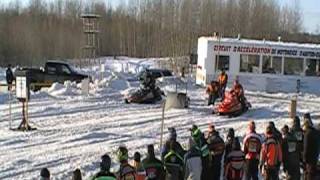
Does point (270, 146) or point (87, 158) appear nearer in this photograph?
point (270, 146)

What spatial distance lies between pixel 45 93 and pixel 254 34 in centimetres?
5561

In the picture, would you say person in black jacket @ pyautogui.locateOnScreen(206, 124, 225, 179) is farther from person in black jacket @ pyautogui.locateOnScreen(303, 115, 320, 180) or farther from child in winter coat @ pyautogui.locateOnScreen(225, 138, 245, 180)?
person in black jacket @ pyautogui.locateOnScreen(303, 115, 320, 180)

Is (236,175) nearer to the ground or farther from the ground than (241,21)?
nearer to the ground

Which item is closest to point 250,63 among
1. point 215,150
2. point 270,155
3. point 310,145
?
point 310,145

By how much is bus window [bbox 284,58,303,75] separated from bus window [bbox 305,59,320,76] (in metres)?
0.40

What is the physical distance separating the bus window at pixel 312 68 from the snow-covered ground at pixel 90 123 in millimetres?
2444

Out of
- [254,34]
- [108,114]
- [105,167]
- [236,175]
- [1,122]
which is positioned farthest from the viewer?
[254,34]

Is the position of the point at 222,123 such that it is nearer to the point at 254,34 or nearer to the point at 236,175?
the point at 236,175

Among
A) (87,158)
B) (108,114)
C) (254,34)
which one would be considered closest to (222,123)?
(108,114)

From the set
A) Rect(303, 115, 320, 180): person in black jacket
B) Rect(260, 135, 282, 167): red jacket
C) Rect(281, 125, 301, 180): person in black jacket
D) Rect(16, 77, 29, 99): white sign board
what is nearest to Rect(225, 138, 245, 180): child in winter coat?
Rect(260, 135, 282, 167): red jacket

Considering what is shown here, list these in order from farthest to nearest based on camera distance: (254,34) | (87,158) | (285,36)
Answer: (285,36), (254,34), (87,158)

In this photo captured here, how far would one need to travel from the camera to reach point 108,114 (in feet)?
82.5

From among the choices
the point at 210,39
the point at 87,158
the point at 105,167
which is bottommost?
the point at 87,158

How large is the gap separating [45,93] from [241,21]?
5772cm
